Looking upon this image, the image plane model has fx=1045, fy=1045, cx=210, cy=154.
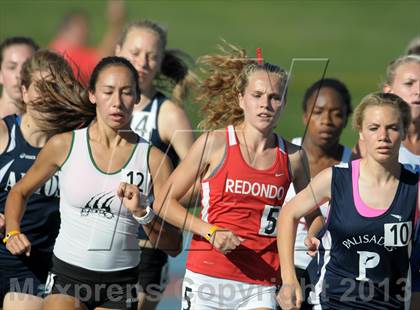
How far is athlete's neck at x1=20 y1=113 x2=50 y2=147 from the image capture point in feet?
20.8

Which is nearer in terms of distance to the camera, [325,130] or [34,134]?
[34,134]

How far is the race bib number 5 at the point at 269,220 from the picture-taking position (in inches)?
219

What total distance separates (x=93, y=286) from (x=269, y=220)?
101 centimetres

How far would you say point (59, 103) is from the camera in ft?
20.5

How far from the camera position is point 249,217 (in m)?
5.56

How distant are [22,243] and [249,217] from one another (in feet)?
3.98

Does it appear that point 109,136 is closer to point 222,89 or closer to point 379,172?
point 222,89

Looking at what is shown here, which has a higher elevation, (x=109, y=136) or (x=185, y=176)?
(x=109, y=136)

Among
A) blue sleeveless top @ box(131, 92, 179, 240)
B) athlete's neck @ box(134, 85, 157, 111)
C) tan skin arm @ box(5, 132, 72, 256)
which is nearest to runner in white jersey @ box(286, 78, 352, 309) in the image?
blue sleeveless top @ box(131, 92, 179, 240)

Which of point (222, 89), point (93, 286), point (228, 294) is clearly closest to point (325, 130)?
point (222, 89)

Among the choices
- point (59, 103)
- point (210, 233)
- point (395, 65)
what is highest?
point (395, 65)

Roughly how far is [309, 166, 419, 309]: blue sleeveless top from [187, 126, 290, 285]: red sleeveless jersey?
0.35m

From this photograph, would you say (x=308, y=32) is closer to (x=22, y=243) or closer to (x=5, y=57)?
(x=5, y=57)

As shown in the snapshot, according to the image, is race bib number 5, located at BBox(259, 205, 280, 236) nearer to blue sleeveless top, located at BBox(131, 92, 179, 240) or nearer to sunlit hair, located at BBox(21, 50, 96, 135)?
sunlit hair, located at BBox(21, 50, 96, 135)
